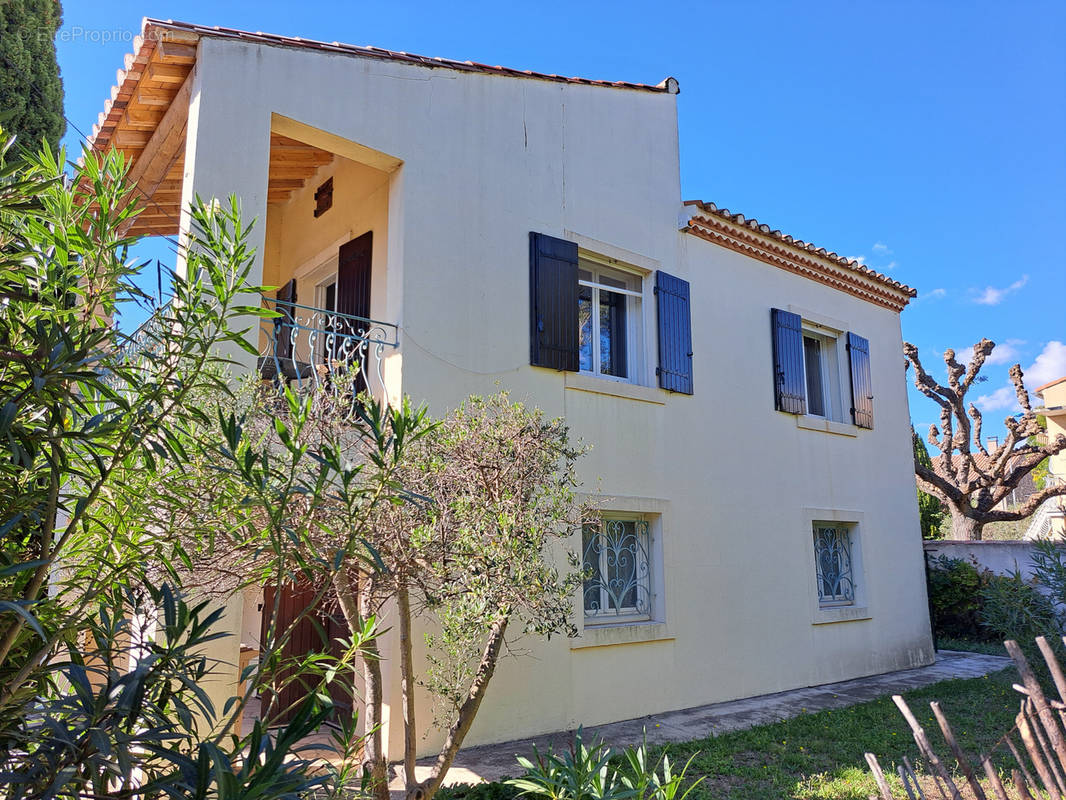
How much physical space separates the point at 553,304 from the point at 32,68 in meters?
7.72

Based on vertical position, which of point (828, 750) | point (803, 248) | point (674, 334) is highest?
point (803, 248)

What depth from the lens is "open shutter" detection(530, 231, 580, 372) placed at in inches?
298

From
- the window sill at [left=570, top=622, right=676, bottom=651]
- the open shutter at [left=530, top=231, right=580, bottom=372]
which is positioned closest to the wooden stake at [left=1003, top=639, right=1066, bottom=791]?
the window sill at [left=570, top=622, right=676, bottom=651]

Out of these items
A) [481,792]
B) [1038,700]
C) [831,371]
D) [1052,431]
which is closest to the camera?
[1038,700]

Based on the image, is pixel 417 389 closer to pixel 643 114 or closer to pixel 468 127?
pixel 468 127

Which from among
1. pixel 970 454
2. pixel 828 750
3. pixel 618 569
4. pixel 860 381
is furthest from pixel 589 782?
pixel 970 454

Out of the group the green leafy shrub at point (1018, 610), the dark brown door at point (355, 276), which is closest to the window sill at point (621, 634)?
the dark brown door at point (355, 276)

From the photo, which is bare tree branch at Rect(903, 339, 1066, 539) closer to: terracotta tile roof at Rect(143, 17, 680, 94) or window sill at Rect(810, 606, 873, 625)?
window sill at Rect(810, 606, 873, 625)

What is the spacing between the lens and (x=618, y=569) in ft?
26.2

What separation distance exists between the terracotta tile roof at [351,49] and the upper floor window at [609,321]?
6.91 ft

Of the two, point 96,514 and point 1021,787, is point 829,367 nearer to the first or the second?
point 1021,787

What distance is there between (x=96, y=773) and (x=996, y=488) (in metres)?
19.8

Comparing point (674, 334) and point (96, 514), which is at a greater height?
point (674, 334)

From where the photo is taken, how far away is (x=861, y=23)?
1207 cm
